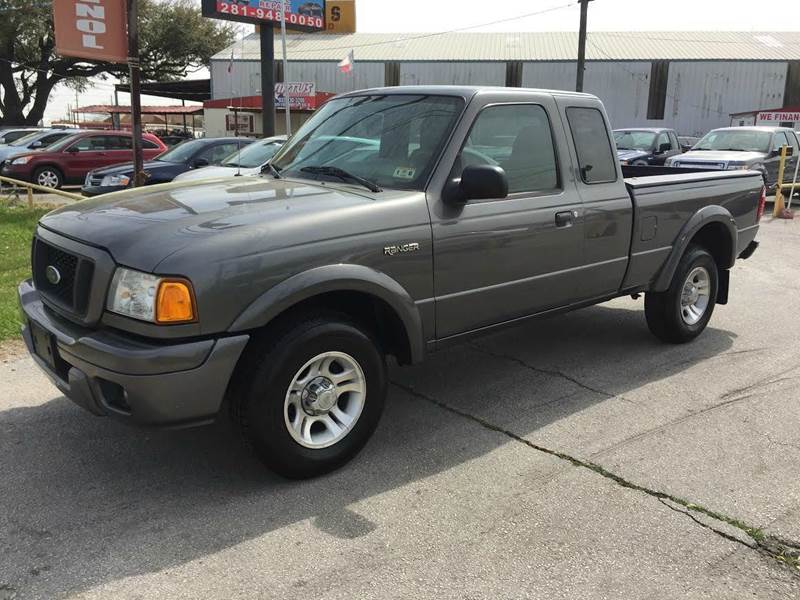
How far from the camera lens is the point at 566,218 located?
439cm

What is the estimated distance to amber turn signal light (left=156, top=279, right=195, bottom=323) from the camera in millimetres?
2906

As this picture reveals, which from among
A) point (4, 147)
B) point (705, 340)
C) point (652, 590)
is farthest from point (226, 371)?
point (4, 147)

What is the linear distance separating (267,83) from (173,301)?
16.3 metres

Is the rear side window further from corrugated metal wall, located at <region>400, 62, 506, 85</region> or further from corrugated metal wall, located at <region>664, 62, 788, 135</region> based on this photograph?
corrugated metal wall, located at <region>664, 62, 788, 135</region>

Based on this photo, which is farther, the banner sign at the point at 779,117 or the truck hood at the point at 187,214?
the banner sign at the point at 779,117

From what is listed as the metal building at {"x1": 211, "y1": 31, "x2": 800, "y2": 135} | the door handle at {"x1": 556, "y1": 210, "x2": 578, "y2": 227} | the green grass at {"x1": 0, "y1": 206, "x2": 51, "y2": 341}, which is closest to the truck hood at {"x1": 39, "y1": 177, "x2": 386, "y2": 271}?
the door handle at {"x1": 556, "y1": 210, "x2": 578, "y2": 227}

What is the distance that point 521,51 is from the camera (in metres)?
41.7

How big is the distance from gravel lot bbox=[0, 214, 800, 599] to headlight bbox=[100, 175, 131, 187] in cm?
797

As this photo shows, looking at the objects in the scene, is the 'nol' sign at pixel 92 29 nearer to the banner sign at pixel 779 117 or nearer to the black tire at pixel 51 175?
the black tire at pixel 51 175

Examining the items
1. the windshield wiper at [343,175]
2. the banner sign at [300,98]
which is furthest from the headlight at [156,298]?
the banner sign at [300,98]

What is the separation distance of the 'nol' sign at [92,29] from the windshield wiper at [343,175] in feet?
17.6

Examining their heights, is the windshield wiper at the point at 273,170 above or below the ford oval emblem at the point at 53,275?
above

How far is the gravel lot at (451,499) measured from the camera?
2750 millimetres

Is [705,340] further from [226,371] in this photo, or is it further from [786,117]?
[786,117]
